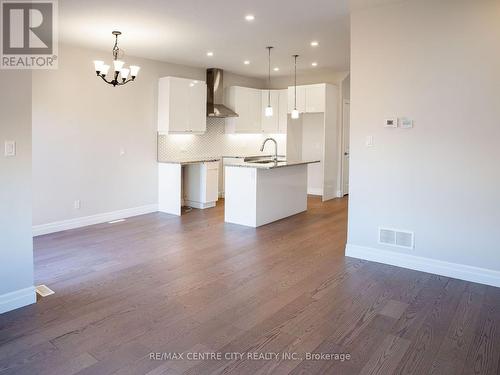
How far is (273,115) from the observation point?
8773 mm

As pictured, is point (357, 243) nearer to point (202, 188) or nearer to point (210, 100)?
point (202, 188)

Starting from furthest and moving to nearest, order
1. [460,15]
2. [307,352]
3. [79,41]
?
1. [79,41]
2. [460,15]
3. [307,352]

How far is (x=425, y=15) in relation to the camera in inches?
146

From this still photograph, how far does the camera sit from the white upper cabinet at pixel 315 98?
796 centimetres

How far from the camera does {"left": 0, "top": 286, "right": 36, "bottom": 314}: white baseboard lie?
117 inches

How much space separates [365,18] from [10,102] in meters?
3.37

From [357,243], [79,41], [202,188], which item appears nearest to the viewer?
[357,243]

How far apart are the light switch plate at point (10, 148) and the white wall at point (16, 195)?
1.1 inches

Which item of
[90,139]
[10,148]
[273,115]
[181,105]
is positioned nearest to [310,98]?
[273,115]

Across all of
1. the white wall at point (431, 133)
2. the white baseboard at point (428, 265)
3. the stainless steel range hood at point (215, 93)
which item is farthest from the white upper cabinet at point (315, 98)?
the white baseboard at point (428, 265)

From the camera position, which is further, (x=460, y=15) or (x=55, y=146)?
(x=55, y=146)

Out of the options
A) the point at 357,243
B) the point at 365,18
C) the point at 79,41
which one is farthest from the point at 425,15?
the point at 79,41

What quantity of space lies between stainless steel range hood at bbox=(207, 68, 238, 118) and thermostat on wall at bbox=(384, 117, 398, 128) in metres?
4.06

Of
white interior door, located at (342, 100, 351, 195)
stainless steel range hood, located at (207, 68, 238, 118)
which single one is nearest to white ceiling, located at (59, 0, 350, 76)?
stainless steel range hood, located at (207, 68, 238, 118)
